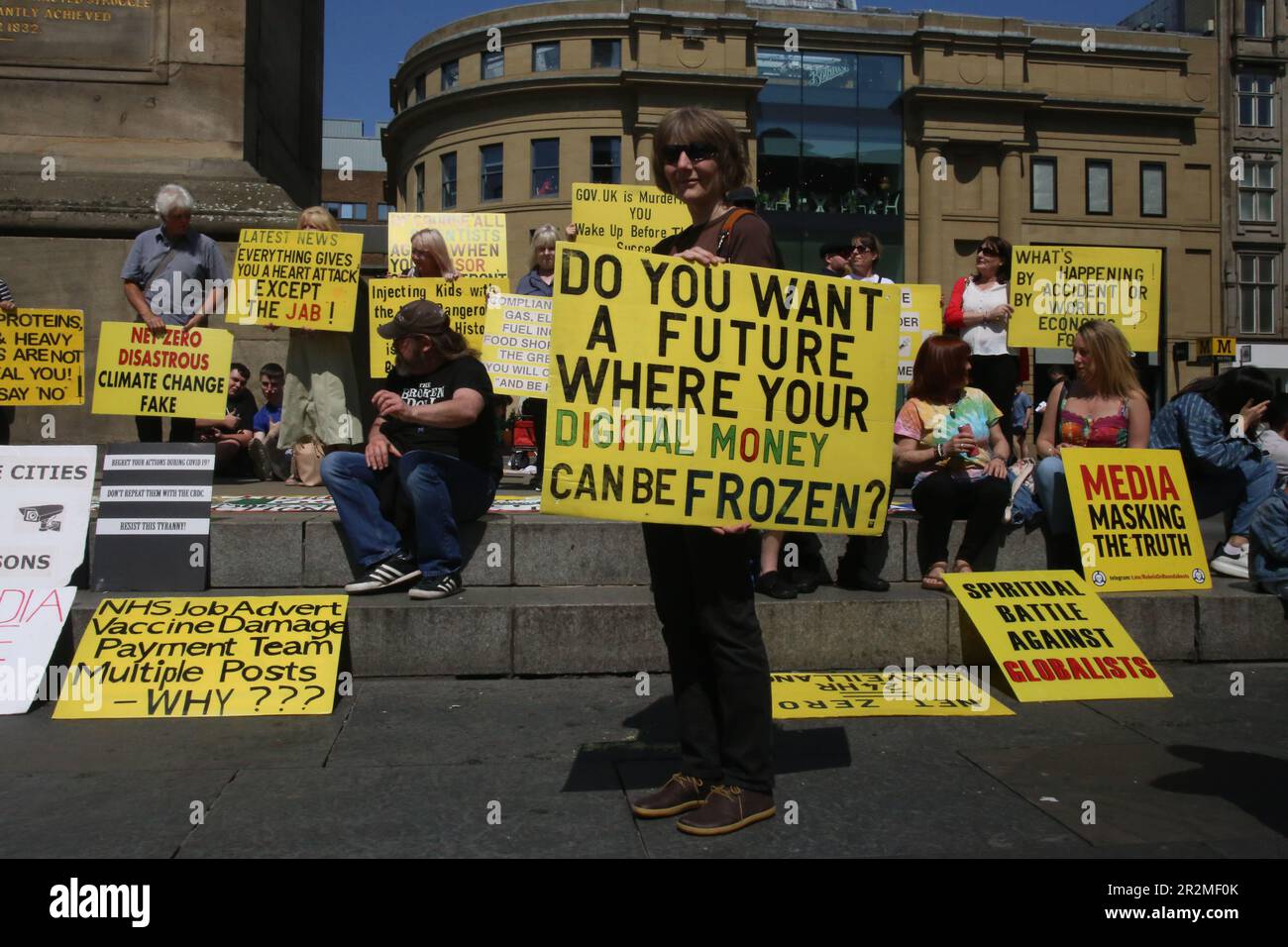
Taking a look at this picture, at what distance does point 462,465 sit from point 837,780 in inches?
112

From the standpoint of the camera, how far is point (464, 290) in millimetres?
8914

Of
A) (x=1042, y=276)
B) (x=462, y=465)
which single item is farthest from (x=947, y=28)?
(x=462, y=465)

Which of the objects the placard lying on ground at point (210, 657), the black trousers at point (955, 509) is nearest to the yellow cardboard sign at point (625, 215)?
the black trousers at point (955, 509)

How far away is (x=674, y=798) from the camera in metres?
3.50

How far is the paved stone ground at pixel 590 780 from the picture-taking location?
10.8ft

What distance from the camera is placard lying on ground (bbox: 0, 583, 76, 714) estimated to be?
4.84 m

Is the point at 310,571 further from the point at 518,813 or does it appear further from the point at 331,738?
the point at 518,813

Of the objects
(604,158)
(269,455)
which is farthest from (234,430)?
(604,158)

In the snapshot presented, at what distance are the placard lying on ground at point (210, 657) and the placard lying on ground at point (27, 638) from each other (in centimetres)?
15

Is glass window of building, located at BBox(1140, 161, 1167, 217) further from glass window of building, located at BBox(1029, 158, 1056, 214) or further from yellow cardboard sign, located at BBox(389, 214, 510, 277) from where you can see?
yellow cardboard sign, located at BBox(389, 214, 510, 277)

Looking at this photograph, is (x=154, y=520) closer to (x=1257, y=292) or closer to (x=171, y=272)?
(x=171, y=272)

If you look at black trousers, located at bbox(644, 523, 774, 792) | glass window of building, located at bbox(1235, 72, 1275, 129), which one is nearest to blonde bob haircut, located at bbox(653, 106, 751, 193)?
black trousers, located at bbox(644, 523, 774, 792)

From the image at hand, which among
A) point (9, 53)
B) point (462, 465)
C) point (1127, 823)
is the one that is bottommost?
point (1127, 823)

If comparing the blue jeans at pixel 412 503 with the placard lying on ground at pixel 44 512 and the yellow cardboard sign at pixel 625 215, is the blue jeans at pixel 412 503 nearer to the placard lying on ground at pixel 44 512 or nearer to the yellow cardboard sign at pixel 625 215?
the placard lying on ground at pixel 44 512
